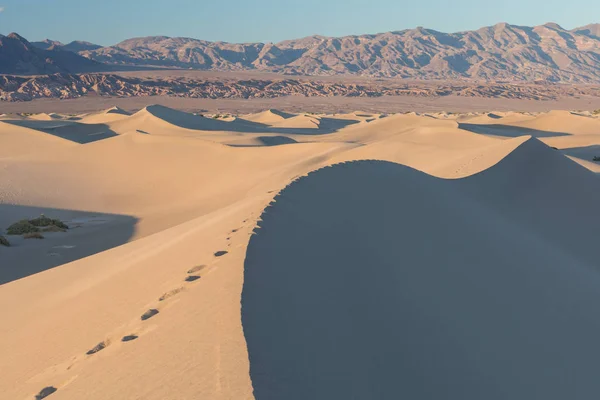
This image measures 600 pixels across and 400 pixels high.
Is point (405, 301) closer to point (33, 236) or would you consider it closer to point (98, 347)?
point (98, 347)

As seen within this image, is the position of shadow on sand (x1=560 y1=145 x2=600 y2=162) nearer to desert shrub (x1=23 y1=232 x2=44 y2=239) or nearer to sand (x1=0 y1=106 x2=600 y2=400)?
sand (x1=0 y1=106 x2=600 y2=400)

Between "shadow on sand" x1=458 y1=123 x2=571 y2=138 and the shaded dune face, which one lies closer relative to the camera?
the shaded dune face

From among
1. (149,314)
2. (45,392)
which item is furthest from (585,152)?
(45,392)

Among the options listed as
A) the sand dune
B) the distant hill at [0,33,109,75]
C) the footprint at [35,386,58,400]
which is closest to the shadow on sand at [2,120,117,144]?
the sand dune

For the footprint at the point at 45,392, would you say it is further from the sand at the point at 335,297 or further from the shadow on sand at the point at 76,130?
the shadow on sand at the point at 76,130

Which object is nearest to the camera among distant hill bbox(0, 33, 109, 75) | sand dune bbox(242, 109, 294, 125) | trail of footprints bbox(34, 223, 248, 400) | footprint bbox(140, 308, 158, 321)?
trail of footprints bbox(34, 223, 248, 400)

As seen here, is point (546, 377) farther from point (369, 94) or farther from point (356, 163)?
point (369, 94)
